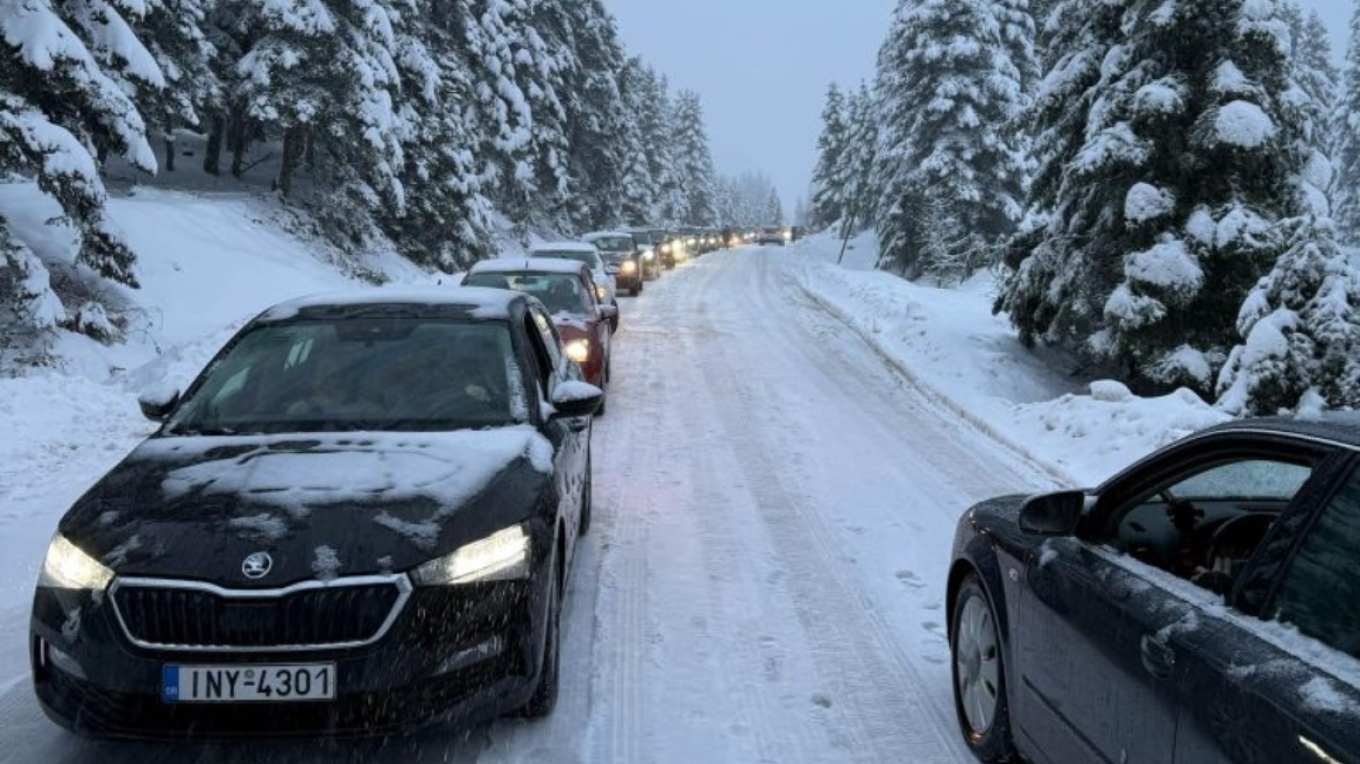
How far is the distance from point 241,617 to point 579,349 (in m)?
8.42

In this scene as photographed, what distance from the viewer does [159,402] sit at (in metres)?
5.02

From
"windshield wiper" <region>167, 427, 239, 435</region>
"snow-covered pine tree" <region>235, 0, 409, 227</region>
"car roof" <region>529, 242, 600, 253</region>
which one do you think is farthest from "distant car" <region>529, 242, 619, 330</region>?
"windshield wiper" <region>167, 427, 239, 435</region>

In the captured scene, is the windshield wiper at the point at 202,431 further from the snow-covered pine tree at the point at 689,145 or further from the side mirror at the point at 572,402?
the snow-covered pine tree at the point at 689,145

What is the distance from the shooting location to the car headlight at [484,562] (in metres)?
3.57

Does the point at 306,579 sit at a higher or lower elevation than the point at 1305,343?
lower

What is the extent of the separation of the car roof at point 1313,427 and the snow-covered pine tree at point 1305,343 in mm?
8911

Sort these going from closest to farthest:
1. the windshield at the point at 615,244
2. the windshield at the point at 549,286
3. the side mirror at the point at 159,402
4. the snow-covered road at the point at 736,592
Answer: the snow-covered road at the point at 736,592 → the side mirror at the point at 159,402 → the windshield at the point at 549,286 → the windshield at the point at 615,244

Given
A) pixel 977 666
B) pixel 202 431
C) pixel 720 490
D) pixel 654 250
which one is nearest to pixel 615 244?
pixel 654 250

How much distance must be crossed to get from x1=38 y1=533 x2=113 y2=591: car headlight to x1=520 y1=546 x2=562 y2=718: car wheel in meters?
1.55

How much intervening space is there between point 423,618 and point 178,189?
2530 cm

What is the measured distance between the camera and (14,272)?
12148 mm

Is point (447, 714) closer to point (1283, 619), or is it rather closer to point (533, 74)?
point (1283, 619)

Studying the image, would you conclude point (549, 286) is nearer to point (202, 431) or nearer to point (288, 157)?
point (202, 431)

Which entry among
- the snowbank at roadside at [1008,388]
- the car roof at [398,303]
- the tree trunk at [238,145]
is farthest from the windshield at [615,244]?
the car roof at [398,303]
